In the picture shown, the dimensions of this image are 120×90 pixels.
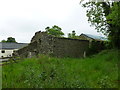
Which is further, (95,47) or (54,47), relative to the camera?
(95,47)

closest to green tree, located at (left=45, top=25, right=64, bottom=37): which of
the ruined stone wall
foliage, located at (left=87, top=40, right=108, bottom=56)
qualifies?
the ruined stone wall

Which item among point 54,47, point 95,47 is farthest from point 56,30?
point 54,47

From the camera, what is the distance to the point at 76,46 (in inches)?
607

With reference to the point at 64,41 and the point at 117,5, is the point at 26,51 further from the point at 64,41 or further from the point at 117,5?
the point at 117,5

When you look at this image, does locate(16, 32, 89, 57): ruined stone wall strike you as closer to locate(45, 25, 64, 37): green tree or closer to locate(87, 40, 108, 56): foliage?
locate(87, 40, 108, 56): foliage

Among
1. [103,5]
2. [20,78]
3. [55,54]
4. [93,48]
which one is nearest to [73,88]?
[20,78]

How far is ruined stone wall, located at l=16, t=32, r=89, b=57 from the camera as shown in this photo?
14.1m

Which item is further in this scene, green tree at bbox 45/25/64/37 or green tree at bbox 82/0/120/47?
green tree at bbox 45/25/64/37

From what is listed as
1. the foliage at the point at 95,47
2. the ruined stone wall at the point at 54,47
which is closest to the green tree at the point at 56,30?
the ruined stone wall at the point at 54,47

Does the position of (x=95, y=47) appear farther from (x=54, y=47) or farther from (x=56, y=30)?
(x=56, y=30)

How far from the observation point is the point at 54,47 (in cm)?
1403

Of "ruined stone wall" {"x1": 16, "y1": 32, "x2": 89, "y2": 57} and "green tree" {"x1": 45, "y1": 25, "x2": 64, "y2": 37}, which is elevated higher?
"green tree" {"x1": 45, "y1": 25, "x2": 64, "y2": 37}

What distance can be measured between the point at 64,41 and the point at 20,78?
32.9 ft

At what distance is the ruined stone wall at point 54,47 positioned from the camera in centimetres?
1408
